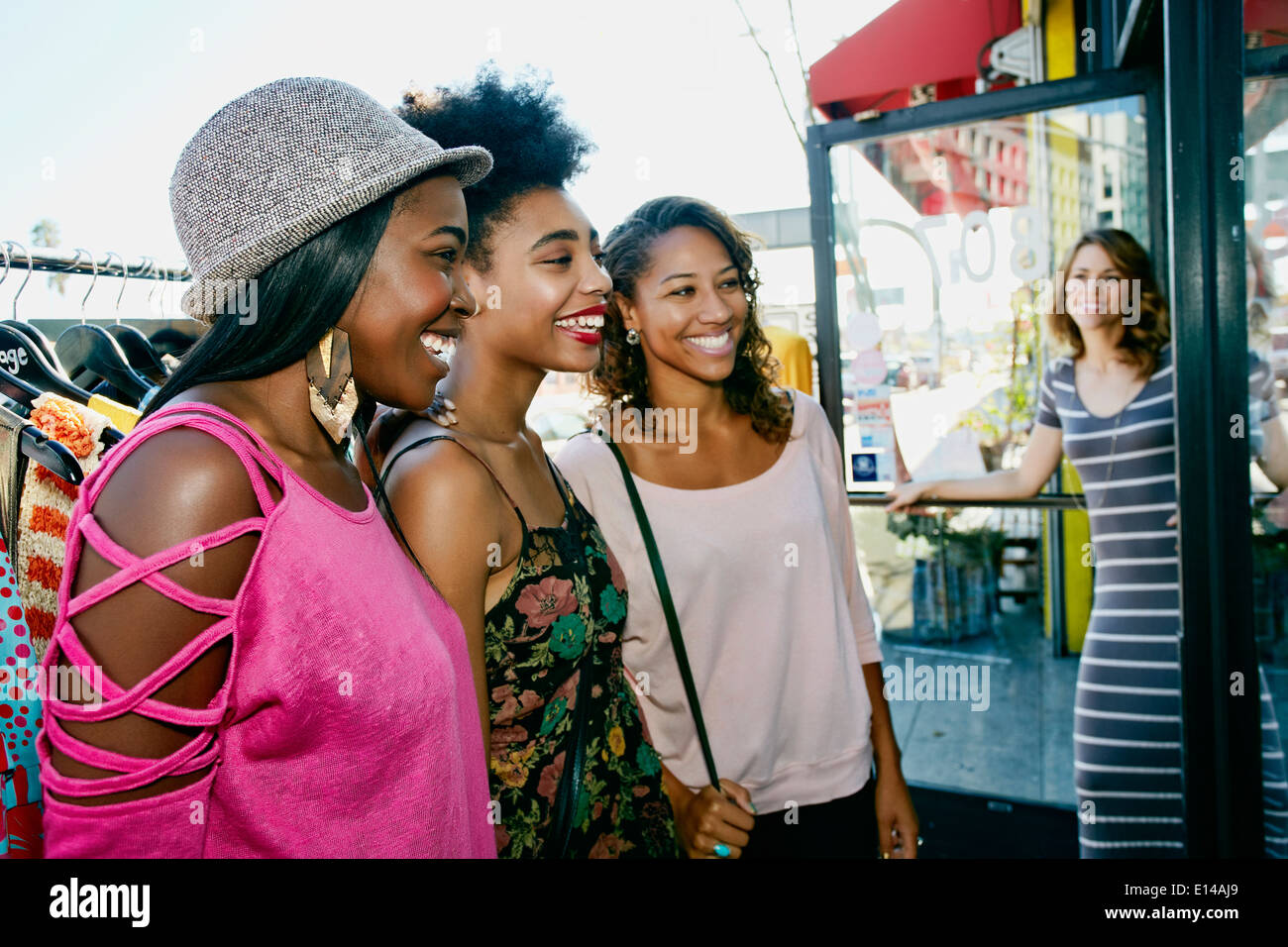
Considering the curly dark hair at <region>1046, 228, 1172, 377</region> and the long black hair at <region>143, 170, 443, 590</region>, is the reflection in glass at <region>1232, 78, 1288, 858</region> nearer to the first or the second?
the curly dark hair at <region>1046, 228, 1172, 377</region>

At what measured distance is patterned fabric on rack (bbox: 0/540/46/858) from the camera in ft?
4.02

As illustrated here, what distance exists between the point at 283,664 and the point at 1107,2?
10.8ft

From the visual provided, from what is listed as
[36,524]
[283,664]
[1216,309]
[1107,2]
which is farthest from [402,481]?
[1107,2]

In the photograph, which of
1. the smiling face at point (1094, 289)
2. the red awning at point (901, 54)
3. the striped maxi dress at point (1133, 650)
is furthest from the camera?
the red awning at point (901, 54)

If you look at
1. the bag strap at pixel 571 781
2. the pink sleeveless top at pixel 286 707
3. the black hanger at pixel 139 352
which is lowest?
the bag strap at pixel 571 781

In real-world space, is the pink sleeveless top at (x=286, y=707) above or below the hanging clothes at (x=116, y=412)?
below

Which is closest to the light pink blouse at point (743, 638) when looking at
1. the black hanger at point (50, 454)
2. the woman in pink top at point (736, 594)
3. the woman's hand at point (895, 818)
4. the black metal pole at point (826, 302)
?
the woman in pink top at point (736, 594)

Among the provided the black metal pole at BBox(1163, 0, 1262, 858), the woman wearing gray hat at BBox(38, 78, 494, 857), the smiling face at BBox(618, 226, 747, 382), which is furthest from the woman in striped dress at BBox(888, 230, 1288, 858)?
the woman wearing gray hat at BBox(38, 78, 494, 857)

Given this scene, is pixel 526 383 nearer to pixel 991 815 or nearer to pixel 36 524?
pixel 36 524

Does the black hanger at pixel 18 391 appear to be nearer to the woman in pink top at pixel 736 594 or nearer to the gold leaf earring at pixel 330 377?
the gold leaf earring at pixel 330 377

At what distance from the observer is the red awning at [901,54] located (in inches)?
186

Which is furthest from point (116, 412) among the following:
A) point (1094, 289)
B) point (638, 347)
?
point (1094, 289)

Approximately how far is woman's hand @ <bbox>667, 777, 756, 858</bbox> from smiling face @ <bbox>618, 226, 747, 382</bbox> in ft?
3.22

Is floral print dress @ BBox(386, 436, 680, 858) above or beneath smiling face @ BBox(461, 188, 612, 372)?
beneath
